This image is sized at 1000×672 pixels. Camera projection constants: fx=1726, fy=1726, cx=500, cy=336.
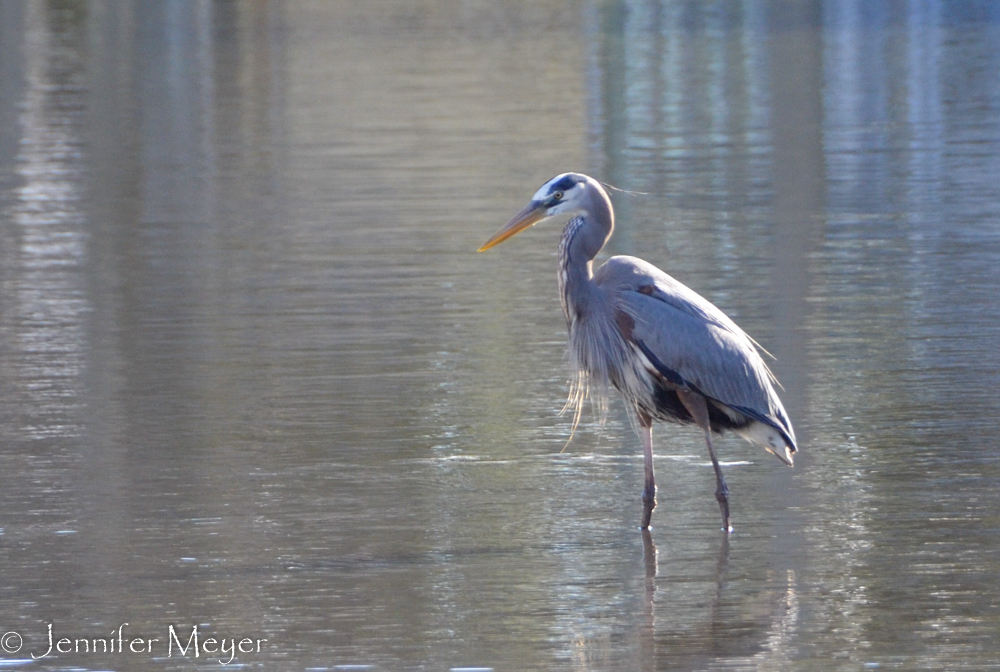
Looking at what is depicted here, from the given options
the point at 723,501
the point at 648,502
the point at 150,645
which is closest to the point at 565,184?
the point at 648,502

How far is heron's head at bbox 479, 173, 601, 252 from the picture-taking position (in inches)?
295

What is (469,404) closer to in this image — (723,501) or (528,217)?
(528,217)

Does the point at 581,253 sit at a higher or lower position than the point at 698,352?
higher

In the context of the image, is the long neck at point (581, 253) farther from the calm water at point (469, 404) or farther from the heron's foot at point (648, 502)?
the calm water at point (469, 404)

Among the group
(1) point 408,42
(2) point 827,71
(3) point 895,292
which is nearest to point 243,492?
(3) point 895,292

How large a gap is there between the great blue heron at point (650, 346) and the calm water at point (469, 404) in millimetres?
429

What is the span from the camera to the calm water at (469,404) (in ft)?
20.8

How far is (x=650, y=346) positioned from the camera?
723 cm

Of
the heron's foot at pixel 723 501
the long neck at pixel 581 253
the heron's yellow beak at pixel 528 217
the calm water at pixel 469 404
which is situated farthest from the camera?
the heron's yellow beak at pixel 528 217

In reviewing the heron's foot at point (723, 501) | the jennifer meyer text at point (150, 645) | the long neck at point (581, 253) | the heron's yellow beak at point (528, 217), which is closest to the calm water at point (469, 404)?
the jennifer meyer text at point (150, 645)

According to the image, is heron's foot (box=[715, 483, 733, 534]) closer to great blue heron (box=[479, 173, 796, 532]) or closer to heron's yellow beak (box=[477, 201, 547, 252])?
great blue heron (box=[479, 173, 796, 532])

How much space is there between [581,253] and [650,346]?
0.54m

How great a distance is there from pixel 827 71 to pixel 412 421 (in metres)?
22.6

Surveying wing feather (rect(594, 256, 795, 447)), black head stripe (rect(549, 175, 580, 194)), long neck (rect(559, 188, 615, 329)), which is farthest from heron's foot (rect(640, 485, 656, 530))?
black head stripe (rect(549, 175, 580, 194))
